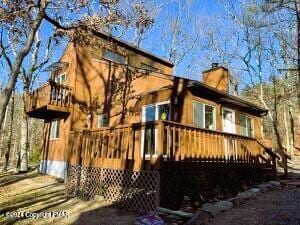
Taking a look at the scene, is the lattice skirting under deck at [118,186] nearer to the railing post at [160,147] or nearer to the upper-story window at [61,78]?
the railing post at [160,147]

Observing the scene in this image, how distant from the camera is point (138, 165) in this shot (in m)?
8.01

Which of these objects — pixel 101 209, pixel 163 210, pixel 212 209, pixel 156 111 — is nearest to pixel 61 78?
pixel 156 111

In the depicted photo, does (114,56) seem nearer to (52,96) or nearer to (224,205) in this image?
(52,96)

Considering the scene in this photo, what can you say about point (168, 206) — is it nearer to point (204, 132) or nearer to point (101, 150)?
point (204, 132)

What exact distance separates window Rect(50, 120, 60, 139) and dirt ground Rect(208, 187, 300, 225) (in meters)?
11.3

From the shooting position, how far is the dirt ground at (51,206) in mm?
7178

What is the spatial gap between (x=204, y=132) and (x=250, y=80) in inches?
949

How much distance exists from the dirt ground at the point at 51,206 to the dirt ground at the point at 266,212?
7.88 ft

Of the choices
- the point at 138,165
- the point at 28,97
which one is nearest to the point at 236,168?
the point at 138,165

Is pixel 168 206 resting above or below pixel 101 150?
below

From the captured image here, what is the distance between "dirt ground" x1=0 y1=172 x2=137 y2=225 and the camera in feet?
23.5

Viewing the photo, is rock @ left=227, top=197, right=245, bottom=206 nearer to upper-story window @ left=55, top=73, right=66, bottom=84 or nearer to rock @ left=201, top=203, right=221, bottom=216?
rock @ left=201, top=203, right=221, bottom=216

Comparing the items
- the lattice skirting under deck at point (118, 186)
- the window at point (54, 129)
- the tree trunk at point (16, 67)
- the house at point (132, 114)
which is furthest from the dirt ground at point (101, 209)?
the window at point (54, 129)

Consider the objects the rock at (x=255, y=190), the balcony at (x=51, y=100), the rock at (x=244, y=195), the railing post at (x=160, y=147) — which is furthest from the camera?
the balcony at (x=51, y=100)
